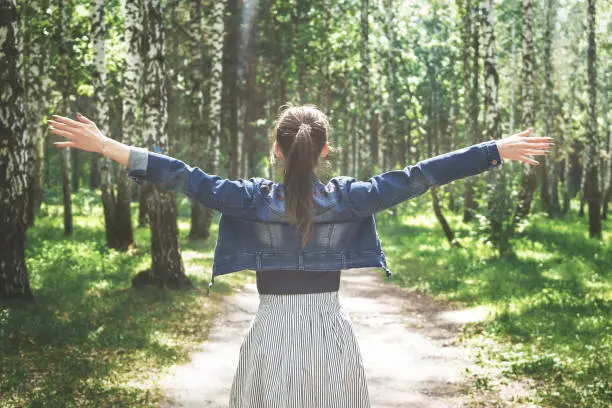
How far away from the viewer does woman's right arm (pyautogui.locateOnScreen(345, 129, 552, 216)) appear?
9.90 feet

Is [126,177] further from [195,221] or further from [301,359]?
[301,359]

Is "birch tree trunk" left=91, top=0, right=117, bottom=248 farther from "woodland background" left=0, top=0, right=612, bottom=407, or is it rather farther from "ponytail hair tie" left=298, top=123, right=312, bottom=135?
"ponytail hair tie" left=298, top=123, right=312, bottom=135

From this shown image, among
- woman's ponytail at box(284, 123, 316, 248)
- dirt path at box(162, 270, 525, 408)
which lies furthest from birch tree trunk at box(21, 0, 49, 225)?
woman's ponytail at box(284, 123, 316, 248)

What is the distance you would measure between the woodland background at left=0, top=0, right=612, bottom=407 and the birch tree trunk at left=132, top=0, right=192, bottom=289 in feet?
0.08

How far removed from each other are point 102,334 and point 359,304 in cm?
499

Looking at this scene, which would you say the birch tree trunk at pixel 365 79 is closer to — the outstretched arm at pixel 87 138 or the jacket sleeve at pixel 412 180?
the jacket sleeve at pixel 412 180

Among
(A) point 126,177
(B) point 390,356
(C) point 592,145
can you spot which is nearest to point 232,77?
(A) point 126,177

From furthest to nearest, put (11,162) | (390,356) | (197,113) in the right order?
(197,113)
(11,162)
(390,356)

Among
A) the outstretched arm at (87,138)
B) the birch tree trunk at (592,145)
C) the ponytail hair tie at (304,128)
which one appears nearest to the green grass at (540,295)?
the birch tree trunk at (592,145)

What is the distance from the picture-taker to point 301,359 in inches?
124

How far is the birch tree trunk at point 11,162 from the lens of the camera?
30.1ft

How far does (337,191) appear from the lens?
3092mm

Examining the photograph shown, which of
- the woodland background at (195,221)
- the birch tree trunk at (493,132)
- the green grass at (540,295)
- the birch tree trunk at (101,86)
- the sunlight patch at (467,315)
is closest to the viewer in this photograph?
the green grass at (540,295)

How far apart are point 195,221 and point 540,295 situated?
37.0ft
